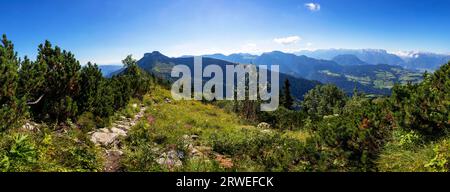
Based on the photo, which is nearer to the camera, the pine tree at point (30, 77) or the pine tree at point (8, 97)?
the pine tree at point (8, 97)

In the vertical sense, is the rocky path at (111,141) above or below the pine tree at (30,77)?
below

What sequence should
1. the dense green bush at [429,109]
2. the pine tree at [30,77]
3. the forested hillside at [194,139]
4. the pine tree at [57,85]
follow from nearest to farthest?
1. the forested hillside at [194,139]
2. the dense green bush at [429,109]
3. the pine tree at [30,77]
4. the pine tree at [57,85]

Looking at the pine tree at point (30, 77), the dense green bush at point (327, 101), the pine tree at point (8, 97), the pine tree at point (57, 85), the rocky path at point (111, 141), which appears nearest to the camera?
the pine tree at point (8, 97)

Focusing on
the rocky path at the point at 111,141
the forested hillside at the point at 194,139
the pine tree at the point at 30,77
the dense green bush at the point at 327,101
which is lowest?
the dense green bush at the point at 327,101

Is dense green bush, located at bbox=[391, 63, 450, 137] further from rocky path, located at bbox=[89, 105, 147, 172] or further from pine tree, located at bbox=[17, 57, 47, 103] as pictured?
pine tree, located at bbox=[17, 57, 47, 103]

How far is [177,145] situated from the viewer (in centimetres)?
978

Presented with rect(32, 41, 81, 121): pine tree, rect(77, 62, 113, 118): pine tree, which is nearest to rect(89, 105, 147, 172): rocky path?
rect(77, 62, 113, 118): pine tree

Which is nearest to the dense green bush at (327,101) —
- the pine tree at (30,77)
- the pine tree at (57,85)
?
the pine tree at (57,85)

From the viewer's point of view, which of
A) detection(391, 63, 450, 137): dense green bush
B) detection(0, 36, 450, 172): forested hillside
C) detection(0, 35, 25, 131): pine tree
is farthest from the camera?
detection(0, 35, 25, 131): pine tree

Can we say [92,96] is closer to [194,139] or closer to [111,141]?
[111,141]

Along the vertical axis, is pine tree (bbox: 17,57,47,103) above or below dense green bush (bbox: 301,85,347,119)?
above

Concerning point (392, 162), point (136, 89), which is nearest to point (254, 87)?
point (136, 89)

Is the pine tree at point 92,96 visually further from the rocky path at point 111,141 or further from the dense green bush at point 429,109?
the dense green bush at point 429,109
